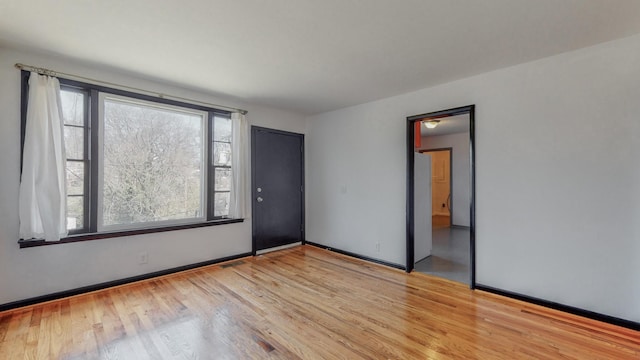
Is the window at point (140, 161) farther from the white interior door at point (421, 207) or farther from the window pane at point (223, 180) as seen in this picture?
the white interior door at point (421, 207)

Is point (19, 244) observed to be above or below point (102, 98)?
below

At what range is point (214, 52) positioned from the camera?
2.57 m

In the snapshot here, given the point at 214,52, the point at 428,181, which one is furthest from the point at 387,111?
the point at 214,52

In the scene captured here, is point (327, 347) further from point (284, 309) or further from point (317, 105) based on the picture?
point (317, 105)

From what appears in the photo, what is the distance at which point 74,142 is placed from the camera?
2.89 meters

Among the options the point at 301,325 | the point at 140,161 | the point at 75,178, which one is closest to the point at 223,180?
the point at 140,161

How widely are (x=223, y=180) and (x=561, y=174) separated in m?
4.09

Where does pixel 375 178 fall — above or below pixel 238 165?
below

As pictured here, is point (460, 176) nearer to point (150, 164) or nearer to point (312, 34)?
point (312, 34)

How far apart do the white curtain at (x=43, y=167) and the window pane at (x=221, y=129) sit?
1684 mm

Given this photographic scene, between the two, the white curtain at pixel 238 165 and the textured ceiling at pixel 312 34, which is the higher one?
the textured ceiling at pixel 312 34

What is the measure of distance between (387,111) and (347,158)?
39.2 inches

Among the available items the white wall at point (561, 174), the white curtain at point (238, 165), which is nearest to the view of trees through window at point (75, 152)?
the white curtain at point (238, 165)

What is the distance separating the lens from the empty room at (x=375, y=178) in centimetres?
204
